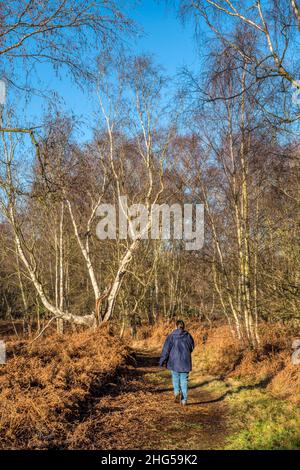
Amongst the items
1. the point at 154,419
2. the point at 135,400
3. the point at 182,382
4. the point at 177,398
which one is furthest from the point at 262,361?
the point at 154,419

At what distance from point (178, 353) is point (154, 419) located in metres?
1.35

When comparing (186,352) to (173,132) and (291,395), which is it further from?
(173,132)

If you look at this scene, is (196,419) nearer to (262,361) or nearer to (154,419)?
(154,419)

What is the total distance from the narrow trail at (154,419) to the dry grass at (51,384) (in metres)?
0.40

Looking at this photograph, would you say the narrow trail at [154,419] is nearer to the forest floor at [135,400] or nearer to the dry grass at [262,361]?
the forest floor at [135,400]

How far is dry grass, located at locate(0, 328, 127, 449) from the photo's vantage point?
5.55 m

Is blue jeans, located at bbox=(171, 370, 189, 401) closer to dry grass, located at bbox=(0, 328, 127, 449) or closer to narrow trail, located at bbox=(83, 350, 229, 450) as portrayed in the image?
narrow trail, located at bbox=(83, 350, 229, 450)

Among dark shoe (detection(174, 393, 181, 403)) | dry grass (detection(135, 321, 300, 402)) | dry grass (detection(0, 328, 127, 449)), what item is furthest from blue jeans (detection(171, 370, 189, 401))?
dry grass (detection(135, 321, 300, 402))

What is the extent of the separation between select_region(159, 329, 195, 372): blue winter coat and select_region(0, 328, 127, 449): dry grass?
1698 millimetres

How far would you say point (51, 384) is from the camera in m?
7.36

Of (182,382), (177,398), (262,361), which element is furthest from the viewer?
(262,361)

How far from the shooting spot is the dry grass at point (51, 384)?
5.55m

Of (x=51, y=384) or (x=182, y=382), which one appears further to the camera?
(x=182, y=382)

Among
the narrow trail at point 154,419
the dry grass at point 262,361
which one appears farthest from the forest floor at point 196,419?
the dry grass at point 262,361
